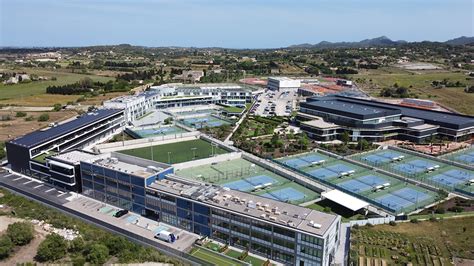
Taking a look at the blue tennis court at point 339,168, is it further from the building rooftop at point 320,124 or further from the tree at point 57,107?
the tree at point 57,107

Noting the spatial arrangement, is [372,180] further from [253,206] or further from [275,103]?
[275,103]

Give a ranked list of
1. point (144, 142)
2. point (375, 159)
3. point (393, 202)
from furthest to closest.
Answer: point (144, 142), point (375, 159), point (393, 202)

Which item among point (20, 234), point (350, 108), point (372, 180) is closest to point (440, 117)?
point (350, 108)

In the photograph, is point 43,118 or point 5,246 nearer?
point 5,246

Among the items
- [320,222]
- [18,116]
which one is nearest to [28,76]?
[18,116]

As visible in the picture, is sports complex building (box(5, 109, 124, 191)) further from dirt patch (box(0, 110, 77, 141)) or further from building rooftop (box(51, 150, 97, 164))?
dirt patch (box(0, 110, 77, 141))

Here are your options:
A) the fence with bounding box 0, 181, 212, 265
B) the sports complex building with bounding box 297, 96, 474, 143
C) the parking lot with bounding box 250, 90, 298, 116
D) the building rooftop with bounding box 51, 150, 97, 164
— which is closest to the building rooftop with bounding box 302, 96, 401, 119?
the sports complex building with bounding box 297, 96, 474, 143

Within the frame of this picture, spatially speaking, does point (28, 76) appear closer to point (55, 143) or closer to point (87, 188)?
point (55, 143)
